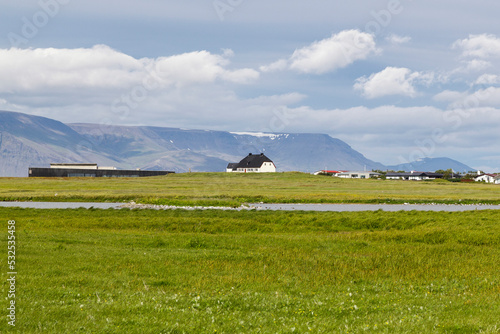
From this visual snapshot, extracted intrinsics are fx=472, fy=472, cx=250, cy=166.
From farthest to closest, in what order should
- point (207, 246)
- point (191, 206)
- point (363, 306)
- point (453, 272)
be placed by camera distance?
point (191, 206) → point (207, 246) → point (453, 272) → point (363, 306)

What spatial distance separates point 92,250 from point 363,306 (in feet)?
59.2

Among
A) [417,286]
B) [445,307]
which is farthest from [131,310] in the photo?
[417,286]

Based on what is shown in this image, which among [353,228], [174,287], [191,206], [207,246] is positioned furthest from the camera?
[191,206]

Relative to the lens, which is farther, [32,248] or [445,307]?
[32,248]

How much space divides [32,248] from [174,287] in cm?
1228

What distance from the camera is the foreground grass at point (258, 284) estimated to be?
1405 centimetres

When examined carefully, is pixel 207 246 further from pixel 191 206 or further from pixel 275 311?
pixel 191 206

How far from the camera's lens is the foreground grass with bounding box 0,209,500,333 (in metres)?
14.0

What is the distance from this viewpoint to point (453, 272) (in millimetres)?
23641

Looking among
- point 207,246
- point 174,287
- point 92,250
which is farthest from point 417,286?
point 92,250

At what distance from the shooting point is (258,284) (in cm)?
2044

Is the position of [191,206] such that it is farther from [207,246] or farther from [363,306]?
[363,306]

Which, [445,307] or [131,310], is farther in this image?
[445,307]

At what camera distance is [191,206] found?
76.2 m
